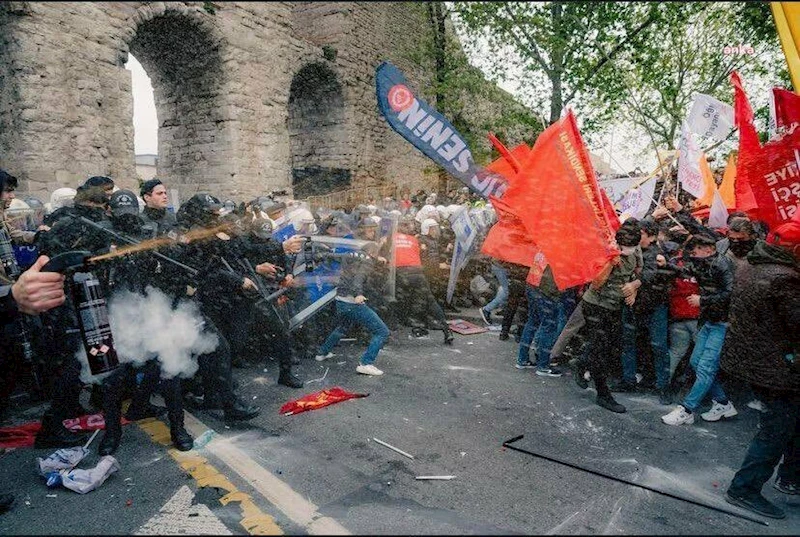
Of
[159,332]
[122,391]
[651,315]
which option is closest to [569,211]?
[651,315]

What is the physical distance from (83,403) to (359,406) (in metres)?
3.08

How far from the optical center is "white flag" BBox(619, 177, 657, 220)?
710cm

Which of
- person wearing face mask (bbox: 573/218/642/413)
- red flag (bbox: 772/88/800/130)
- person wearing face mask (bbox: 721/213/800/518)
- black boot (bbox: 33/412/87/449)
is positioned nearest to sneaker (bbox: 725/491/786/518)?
person wearing face mask (bbox: 721/213/800/518)

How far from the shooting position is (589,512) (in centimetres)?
332

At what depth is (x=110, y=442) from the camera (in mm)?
4055

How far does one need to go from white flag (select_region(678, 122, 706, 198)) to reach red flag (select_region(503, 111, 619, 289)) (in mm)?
2310

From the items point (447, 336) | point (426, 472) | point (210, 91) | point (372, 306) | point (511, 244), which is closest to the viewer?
point (426, 472)

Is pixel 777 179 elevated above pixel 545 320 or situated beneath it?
elevated above

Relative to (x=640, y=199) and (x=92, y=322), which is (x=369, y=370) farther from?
(x=640, y=199)

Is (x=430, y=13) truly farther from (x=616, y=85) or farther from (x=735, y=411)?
(x=735, y=411)

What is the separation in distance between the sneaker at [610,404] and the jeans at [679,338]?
0.83 meters

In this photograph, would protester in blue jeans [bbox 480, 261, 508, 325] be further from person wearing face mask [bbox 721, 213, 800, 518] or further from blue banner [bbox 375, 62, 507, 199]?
person wearing face mask [bbox 721, 213, 800, 518]

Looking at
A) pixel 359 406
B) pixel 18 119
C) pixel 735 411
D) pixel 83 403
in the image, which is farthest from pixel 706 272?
pixel 18 119

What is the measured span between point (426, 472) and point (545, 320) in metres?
3.34
